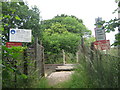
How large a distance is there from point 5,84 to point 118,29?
1.75m

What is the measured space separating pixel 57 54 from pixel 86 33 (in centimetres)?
696

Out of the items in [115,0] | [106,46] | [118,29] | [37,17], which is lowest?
[106,46]

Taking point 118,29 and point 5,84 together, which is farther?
point 5,84

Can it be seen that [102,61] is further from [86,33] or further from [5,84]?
[86,33]

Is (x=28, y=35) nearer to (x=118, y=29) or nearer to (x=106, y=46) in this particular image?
(x=106, y=46)

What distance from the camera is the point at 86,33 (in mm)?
15836

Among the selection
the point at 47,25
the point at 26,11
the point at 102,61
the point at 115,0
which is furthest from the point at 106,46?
the point at 47,25

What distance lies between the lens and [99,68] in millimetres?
1953

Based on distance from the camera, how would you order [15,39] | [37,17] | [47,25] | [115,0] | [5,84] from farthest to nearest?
[47,25] < [37,17] < [15,39] < [5,84] < [115,0]

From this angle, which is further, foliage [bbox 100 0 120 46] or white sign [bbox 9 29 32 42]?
white sign [bbox 9 29 32 42]

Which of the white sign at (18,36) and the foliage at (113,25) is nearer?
the foliage at (113,25)

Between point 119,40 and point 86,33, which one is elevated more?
point 86,33

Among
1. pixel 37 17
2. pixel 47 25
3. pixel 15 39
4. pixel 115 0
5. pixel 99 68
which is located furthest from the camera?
pixel 47 25

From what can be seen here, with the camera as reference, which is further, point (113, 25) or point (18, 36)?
point (18, 36)
